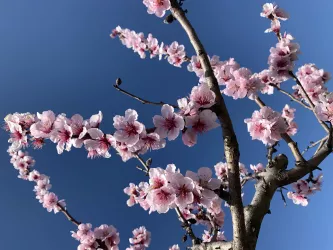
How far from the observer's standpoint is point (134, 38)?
5.85 meters

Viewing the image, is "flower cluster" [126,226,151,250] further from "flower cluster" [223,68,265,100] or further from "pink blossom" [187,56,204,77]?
"flower cluster" [223,68,265,100]

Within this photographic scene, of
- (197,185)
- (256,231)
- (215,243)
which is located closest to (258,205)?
(256,231)

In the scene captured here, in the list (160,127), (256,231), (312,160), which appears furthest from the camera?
(312,160)

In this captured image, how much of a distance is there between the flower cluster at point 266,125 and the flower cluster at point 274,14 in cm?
184

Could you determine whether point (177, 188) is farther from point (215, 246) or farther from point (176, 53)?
point (176, 53)

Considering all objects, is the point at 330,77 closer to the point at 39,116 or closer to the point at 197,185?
the point at 197,185

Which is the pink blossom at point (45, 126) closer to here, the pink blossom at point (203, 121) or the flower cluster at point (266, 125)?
the pink blossom at point (203, 121)

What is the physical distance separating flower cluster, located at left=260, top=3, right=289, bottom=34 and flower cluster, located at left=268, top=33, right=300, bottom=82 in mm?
636

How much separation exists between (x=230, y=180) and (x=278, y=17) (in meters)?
2.61

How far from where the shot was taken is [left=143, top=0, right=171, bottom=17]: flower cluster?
10.9 ft

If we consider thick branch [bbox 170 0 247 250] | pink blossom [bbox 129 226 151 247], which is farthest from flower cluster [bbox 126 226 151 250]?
thick branch [bbox 170 0 247 250]

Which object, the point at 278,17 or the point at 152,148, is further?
the point at 278,17

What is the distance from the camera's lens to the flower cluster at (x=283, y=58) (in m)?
3.65

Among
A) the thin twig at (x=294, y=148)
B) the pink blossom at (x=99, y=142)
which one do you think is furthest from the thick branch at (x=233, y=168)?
the thin twig at (x=294, y=148)
